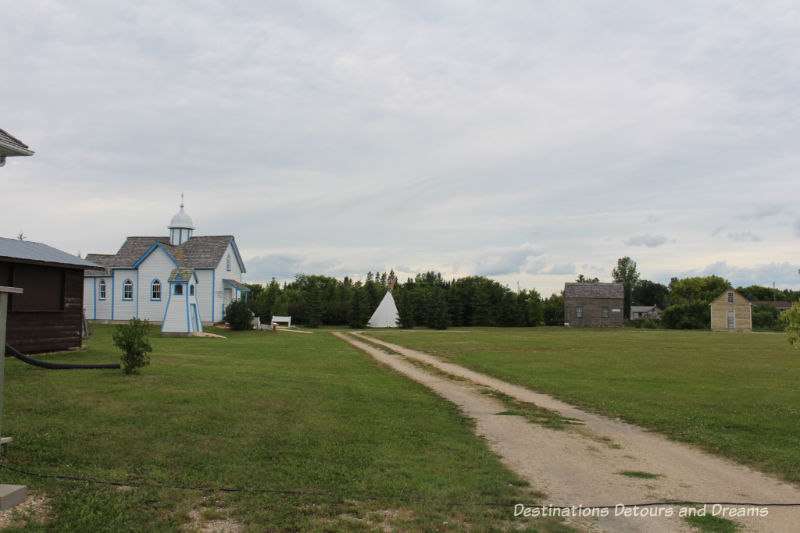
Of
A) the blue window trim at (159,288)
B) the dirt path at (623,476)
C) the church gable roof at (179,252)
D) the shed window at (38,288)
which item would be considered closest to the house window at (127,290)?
the church gable roof at (179,252)

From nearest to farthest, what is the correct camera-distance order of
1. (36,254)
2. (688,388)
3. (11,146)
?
(11,146)
(688,388)
(36,254)

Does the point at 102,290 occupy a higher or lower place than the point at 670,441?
higher

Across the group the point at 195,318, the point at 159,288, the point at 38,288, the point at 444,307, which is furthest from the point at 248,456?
the point at 444,307

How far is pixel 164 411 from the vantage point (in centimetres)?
989

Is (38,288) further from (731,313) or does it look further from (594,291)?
(731,313)

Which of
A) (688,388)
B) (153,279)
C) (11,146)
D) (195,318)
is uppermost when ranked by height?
(11,146)

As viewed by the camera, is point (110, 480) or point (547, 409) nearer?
point (110, 480)

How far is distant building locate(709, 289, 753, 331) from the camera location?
6581cm

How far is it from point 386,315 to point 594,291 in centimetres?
3028

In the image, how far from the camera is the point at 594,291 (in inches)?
2980

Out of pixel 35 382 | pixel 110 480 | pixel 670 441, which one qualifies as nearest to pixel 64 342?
pixel 35 382

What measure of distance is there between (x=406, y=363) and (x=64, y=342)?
12.0 meters

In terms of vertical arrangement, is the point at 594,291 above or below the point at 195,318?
above

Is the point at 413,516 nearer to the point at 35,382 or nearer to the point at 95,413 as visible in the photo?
the point at 95,413
